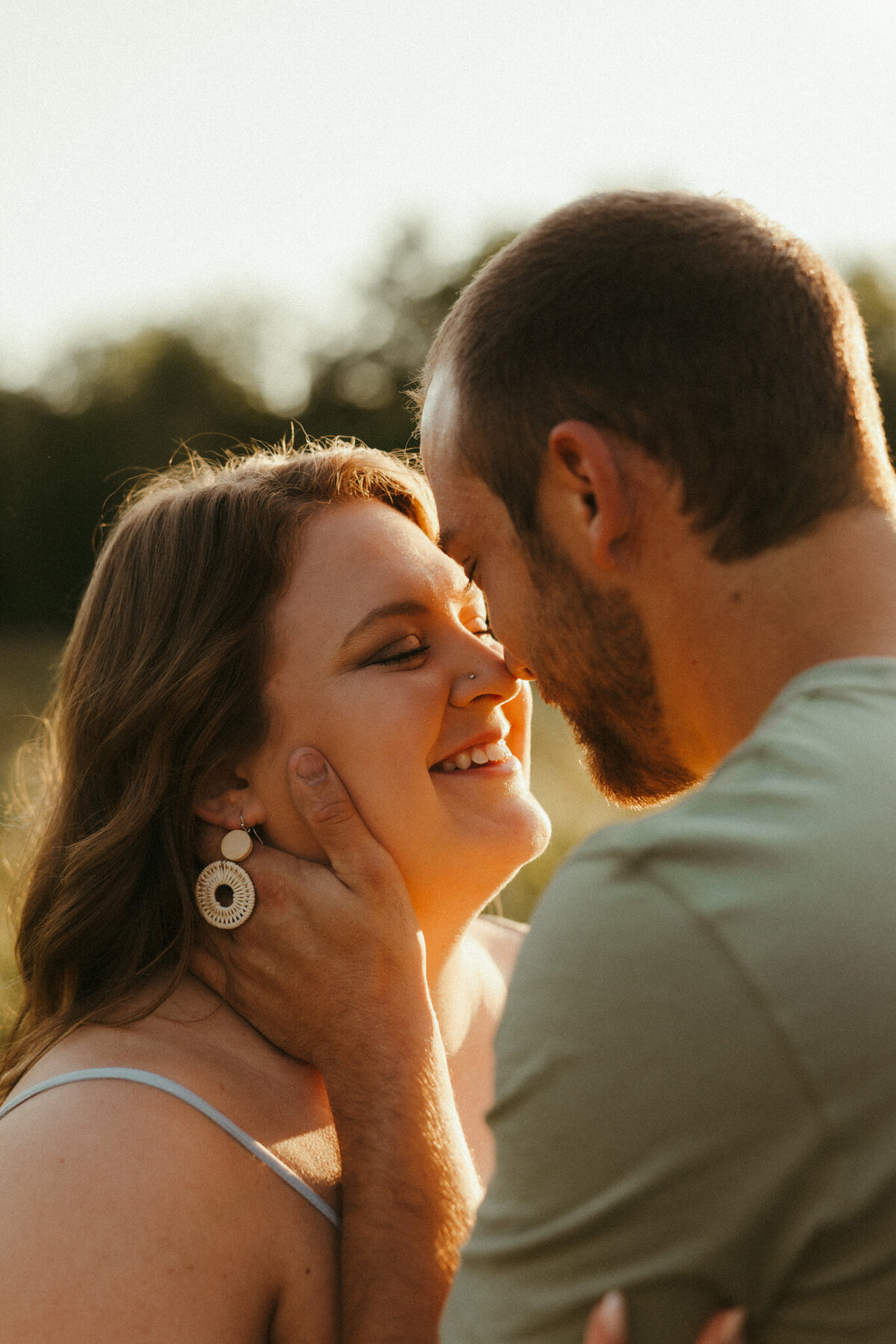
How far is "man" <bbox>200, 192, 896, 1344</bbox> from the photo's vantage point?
1442mm

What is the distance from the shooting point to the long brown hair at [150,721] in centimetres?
286

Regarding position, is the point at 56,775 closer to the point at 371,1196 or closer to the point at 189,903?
the point at 189,903

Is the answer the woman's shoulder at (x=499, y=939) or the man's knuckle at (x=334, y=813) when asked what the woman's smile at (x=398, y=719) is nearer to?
the man's knuckle at (x=334, y=813)

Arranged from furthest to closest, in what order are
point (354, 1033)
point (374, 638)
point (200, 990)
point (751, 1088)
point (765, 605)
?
point (374, 638)
point (200, 990)
point (354, 1033)
point (765, 605)
point (751, 1088)

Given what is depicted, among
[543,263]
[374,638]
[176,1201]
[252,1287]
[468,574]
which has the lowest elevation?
[252,1287]

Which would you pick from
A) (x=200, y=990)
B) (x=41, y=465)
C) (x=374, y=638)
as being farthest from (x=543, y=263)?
(x=41, y=465)

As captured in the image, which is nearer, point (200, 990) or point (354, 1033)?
point (354, 1033)

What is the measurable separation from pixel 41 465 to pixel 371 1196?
21575mm

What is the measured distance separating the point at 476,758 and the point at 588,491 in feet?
3.54

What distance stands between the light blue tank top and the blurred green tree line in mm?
18063

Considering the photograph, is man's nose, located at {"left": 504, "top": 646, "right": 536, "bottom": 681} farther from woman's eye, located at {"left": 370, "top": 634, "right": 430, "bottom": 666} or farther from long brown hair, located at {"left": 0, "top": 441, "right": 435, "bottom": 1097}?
long brown hair, located at {"left": 0, "top": 441, "right": 435, "bottom": 1097}

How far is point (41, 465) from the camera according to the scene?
21891 mm

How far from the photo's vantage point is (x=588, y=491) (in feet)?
7.01

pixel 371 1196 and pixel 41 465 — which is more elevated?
pixel 371 1196
